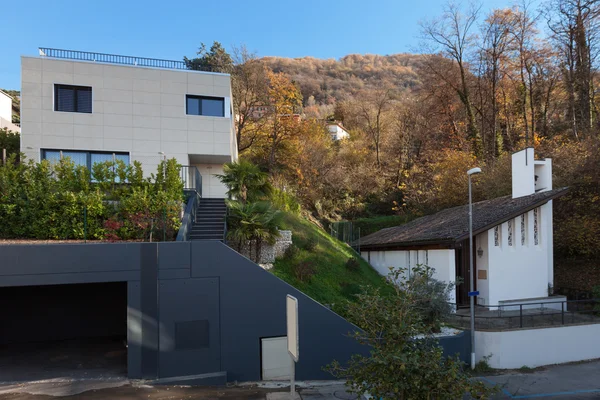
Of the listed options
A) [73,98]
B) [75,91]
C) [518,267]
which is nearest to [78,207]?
[73,98]

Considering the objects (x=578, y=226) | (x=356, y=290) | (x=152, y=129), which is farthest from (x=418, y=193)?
(x=152, y=129)

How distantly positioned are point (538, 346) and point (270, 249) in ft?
35.6

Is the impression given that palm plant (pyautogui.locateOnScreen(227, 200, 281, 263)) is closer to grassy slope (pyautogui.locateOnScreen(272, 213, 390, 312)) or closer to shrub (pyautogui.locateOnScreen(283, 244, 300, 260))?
shrub (pyautogui.locateOnScreen(283, 244, 300, 260))

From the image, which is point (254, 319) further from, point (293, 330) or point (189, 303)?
point (293, 330)

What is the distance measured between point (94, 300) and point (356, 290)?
9890mm

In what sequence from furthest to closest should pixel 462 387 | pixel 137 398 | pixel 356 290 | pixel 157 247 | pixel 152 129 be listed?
1. pixel 152 129
2. pixel 356 290
3. pixel 157 247
4. pixel 137 398
5. pixel 462 387

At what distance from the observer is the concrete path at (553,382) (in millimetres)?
11766

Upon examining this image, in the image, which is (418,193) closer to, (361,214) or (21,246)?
(361,214)

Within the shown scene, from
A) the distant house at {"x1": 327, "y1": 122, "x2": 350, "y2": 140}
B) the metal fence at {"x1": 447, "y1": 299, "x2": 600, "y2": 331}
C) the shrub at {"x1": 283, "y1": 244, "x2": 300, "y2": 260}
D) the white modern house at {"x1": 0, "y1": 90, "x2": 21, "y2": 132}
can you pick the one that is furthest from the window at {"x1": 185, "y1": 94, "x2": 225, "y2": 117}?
the distant house at {"x1": 327, "y1": 122, "x2": 350, "y2": 140}

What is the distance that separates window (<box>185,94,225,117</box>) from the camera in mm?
20234

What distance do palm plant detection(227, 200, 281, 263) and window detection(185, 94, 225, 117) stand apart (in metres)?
7.80

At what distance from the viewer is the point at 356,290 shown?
15.5 metres

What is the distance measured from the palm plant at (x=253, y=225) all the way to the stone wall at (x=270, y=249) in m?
0.08

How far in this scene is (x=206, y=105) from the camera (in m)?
20.5
